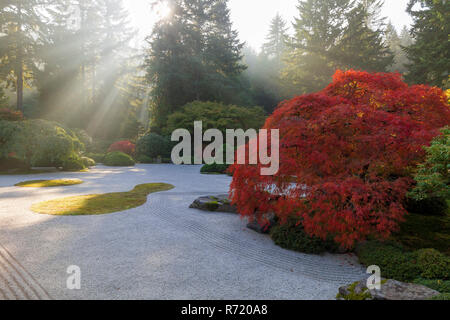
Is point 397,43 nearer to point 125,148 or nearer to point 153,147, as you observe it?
point 153,147

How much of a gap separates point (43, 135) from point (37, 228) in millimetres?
9780

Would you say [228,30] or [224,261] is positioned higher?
[228,30]

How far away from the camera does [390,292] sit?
265cm

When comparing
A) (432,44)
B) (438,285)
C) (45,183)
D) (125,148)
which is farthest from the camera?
(125,148)

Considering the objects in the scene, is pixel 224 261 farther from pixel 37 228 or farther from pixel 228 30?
pixel 228 30

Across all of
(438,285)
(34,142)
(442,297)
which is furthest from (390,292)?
(34,142)

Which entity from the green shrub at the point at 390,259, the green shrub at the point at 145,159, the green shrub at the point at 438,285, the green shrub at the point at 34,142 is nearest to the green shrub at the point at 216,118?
the green shrub at the point at 145,159

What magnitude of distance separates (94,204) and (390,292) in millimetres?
6681

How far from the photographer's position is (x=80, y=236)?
463 centimetres

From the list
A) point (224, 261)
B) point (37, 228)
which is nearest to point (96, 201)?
point (37, 228)

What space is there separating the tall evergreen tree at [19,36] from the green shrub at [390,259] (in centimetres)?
2464

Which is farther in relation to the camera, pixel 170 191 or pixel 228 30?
pixel 228 30

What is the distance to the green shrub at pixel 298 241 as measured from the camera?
420 centimetres

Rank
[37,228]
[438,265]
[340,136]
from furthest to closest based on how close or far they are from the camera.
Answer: [37,228] → [340,136] → [438,265]
